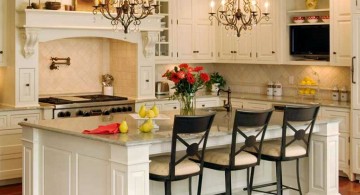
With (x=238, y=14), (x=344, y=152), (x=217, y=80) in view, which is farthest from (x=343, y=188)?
(x=217, y=80)

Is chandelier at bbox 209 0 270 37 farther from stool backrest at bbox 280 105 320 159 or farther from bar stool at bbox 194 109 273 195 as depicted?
bar stool at bbox 194 109 273 195

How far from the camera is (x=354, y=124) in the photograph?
732cm

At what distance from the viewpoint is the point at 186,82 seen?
5.70 m

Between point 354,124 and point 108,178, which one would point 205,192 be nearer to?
point 108,178

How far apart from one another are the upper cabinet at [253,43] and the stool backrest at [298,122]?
9.52 feet

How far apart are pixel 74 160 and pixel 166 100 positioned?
11.5 ft

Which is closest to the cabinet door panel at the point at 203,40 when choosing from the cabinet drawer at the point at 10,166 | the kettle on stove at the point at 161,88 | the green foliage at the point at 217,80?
the green foliage at the point at 217,80

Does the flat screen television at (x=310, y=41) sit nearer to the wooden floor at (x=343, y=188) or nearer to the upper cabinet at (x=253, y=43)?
the upper cabinet at (x=253, y=43)

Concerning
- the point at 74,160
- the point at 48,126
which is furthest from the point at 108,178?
the point at 48,126

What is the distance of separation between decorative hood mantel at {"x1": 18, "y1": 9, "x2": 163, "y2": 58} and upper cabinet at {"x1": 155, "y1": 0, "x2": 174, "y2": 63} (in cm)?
45

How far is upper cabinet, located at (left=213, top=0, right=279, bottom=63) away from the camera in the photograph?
337 inches

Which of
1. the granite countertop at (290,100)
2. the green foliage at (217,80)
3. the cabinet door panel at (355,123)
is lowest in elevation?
the cabinet door panel at (355,123)

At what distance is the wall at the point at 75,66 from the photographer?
8.08 metres

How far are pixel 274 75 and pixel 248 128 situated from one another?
3.97 metres
